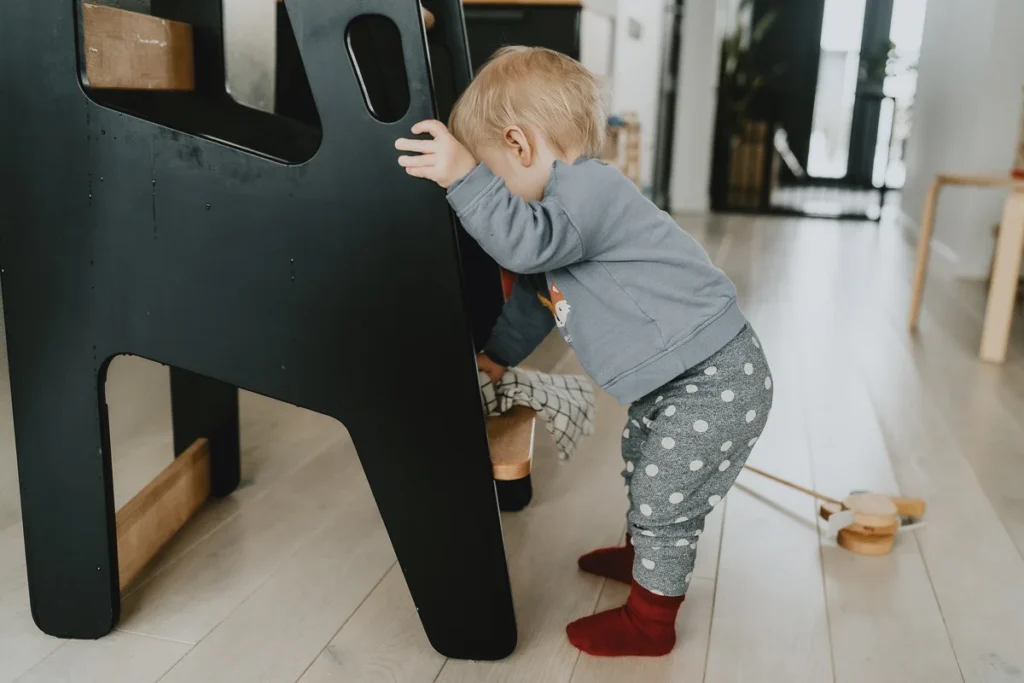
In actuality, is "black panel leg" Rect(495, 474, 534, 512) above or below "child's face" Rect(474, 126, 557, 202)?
below

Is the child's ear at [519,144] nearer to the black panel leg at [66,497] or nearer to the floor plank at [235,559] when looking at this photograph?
the black panel leg at [66,497]

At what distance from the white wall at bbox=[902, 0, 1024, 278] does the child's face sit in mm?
2926

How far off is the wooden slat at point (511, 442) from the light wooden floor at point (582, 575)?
23 centimetres

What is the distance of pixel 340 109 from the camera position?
32.7 inches

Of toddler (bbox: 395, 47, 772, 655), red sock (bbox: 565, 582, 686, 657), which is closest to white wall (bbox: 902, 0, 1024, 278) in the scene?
toddler (bbox: 395, 47, 772, 655)

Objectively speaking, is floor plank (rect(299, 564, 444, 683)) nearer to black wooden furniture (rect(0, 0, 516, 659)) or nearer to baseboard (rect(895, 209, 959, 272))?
black wooden furniture (rect(0, 0, 516, 659))

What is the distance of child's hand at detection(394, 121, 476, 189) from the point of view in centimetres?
82

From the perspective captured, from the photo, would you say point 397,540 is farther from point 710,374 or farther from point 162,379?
point 162,379

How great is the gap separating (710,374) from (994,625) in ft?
1.63

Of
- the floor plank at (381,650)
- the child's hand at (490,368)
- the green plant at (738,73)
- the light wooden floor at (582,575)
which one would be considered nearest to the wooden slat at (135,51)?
the light wooden floor at (582,575)

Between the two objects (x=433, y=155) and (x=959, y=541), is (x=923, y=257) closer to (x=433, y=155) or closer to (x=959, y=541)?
(x=959, y=541)

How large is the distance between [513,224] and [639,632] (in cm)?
49

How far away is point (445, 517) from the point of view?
936 millimetres

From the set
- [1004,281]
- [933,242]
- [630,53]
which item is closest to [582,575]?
[1004,281]
